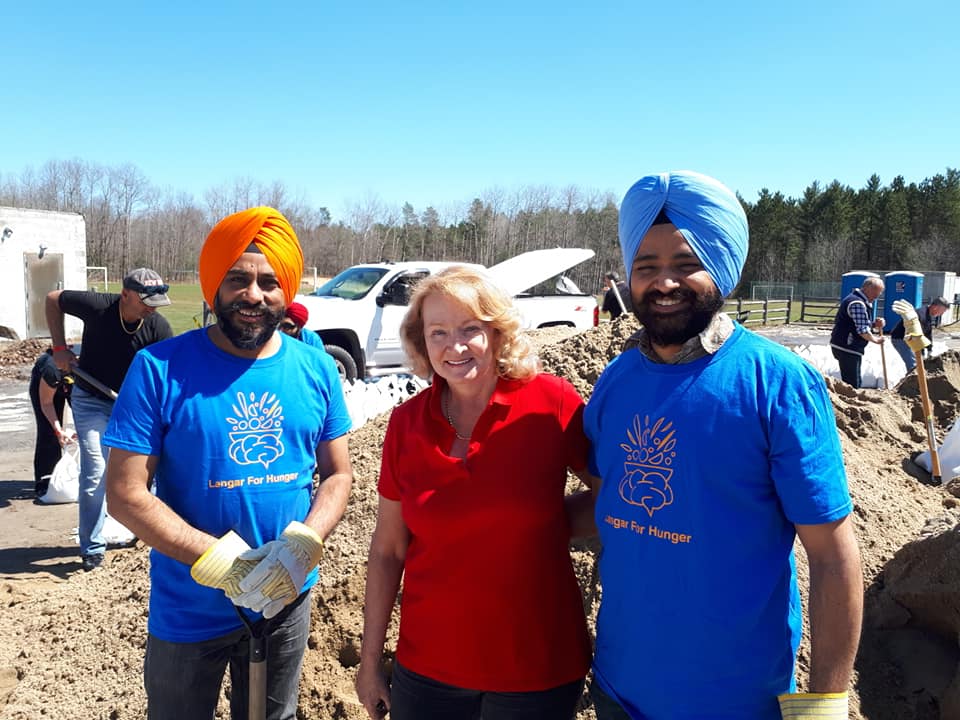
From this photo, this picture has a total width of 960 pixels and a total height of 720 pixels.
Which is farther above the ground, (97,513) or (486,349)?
(486,349)

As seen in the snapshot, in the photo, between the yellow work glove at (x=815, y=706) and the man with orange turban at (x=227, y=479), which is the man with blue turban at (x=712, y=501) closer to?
the yellow work glove at (x=815, y=706)

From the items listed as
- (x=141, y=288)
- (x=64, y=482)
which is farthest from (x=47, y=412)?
(x=141, y=288)

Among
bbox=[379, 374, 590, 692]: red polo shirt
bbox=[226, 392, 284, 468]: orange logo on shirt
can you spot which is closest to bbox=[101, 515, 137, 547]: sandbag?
bbox=[226, 392, 284, 468]: orange logo on shirt

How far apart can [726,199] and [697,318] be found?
279 mm

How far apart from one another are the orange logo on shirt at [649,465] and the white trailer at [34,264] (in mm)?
18949

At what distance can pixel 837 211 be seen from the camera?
5241cm

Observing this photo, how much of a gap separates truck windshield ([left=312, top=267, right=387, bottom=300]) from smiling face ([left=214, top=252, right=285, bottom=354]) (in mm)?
8641

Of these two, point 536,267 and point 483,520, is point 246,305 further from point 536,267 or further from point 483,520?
point 536,267

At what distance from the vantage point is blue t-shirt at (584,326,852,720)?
1.39 metres

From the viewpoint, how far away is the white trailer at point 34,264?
17000 millimetres

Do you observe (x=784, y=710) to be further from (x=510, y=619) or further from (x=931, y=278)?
(x=931, y=278)

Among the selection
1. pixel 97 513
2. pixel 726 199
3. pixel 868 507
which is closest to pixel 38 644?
pixel 97 513

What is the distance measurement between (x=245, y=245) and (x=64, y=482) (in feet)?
17.8

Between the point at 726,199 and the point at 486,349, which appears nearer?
the point at 726,199
